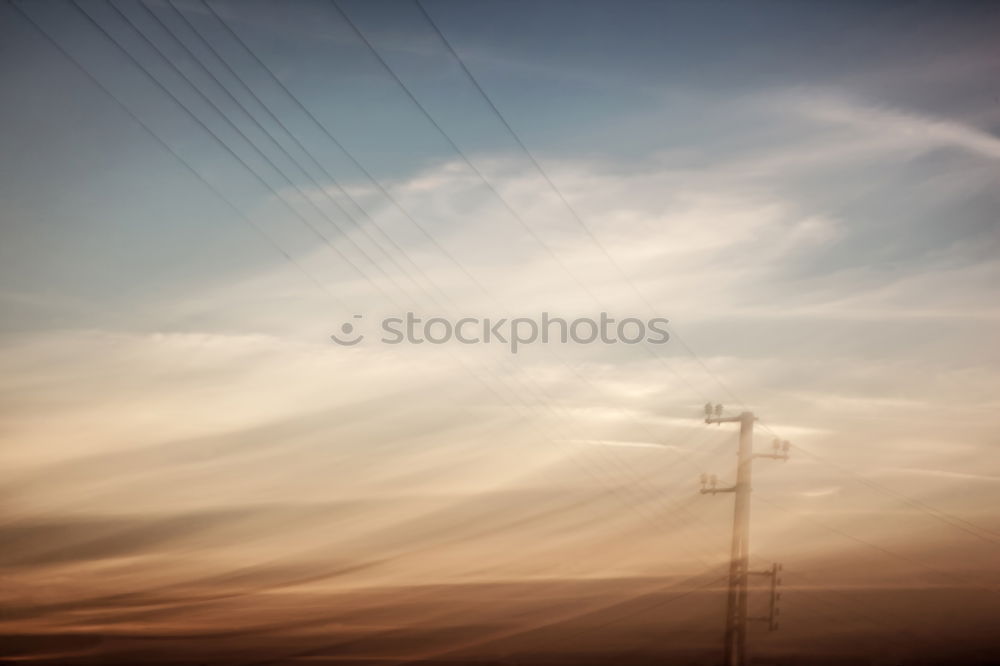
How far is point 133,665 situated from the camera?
11675 cm

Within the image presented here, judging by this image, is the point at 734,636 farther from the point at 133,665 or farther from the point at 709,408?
the point at 133,665

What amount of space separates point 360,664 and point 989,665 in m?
90.5

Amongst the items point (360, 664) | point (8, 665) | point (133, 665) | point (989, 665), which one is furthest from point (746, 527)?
point (360, 664)

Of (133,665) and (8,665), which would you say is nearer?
(8,665)

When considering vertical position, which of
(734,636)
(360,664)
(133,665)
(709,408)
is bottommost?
(360,664)

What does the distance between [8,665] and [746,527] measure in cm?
3962

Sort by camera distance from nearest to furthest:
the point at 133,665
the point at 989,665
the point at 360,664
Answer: the point at 989,665 → the point at 133,665 → the point at 360,664

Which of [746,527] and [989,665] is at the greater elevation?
[746,527]

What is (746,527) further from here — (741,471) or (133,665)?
(133,665)

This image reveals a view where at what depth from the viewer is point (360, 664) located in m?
161

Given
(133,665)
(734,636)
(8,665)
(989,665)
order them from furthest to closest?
1. (133,665)
2. (989,665)
3. (8,665)
4. (734,636)

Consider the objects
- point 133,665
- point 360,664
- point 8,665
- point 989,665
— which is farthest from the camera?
point 360,664

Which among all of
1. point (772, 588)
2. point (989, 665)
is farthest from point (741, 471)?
point (989, 665)

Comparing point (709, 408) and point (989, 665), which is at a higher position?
point (709, 408)
